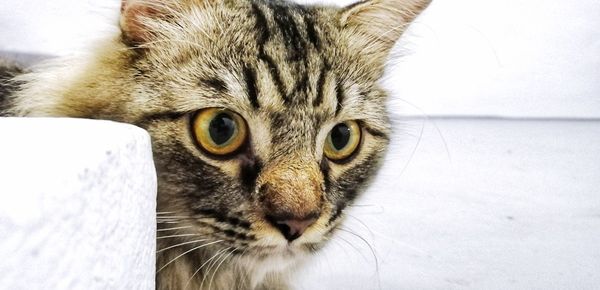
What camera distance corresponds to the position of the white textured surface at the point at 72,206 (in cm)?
29

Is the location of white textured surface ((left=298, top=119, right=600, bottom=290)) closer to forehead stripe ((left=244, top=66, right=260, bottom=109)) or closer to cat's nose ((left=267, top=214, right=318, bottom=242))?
cat's nose ((left=267, top=214, right=318, bottom=242))

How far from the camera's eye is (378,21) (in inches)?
37.3

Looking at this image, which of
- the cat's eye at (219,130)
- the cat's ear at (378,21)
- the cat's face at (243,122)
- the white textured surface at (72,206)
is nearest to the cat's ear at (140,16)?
the cat's face at (243,122)

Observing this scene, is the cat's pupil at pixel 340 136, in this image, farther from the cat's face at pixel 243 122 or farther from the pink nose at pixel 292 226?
the pink nose at pixel 292 226

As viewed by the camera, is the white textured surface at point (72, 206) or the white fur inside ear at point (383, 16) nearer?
the white textured surface at point (72, 206)

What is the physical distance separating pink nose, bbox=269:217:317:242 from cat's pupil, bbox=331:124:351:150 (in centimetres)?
14

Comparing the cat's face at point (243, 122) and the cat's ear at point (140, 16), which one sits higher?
the cat's ear at point (140, 16)

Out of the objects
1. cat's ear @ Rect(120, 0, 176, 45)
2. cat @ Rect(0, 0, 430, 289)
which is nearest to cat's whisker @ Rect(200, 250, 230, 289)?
cat @ Rect(0, 0, 430, 289)

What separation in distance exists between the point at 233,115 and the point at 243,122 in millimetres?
15

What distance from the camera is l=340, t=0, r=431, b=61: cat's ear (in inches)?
35.8

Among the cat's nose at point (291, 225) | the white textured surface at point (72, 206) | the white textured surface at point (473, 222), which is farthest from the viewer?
the white textured surface at point (473, 222)

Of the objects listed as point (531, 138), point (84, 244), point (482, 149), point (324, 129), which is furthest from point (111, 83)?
point (531, 138)

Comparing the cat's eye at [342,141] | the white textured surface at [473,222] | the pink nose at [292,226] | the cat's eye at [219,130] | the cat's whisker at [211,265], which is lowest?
the white textured surface at [473,222]

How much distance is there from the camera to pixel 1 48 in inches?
64.5
